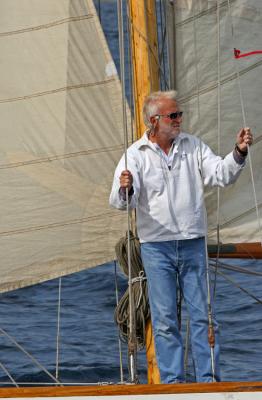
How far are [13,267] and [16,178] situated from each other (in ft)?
1.77

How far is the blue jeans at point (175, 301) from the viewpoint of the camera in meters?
8.69

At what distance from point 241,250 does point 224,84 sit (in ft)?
3.32

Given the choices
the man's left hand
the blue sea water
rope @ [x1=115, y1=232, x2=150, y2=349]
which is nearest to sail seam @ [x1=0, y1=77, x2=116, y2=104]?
rope @ [x1=115, y1=232, x2=150, y2=349]

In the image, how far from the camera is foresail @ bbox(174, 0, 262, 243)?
9898 mm

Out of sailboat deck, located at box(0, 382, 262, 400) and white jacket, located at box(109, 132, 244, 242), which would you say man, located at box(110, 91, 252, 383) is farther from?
sailboat deck, located at box(0, 382, 262, 400)

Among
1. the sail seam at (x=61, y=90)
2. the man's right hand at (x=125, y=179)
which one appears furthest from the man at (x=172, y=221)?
the sail seam at (x=61, y=90)

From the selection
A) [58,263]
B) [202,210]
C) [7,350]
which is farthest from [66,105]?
[7,350]

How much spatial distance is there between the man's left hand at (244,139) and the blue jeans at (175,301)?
2.07 feet

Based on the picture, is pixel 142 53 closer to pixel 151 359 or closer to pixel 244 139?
pixel 244 139

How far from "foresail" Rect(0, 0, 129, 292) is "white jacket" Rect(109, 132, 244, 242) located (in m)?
1.28

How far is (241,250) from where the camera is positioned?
9.98 metres

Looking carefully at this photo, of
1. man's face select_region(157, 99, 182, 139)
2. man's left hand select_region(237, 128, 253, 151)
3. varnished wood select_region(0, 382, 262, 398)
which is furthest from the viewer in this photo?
man's face select_region(157, 99, 182, 139)

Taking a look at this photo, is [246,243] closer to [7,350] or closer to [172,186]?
[172,186]

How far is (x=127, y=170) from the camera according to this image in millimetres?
8469
